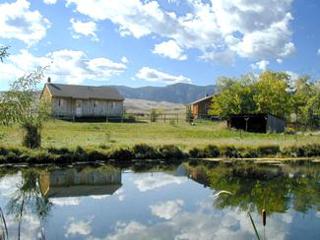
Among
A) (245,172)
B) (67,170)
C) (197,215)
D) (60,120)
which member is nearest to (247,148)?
(245,172)

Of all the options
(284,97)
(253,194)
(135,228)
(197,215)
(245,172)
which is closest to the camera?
(135,228)

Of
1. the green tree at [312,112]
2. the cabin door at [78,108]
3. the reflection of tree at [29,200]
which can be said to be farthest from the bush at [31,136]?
the green tree at [312,112]

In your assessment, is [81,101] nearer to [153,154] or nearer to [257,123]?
[257,123]

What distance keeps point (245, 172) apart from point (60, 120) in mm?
33002

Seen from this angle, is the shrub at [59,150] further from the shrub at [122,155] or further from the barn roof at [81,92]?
the barn roof at [81,92]

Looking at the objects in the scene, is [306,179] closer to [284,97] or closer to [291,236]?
[291,236]

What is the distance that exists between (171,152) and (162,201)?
13535 mm

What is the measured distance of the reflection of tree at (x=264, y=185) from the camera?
20391 mm

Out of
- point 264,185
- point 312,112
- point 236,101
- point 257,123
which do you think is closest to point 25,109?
point 264,185

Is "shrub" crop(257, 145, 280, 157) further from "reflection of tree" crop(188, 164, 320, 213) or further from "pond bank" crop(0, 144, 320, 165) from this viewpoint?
"reflection of tree" crop(188, 164, 320, 213)

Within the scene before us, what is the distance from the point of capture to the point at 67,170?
28.2 metres

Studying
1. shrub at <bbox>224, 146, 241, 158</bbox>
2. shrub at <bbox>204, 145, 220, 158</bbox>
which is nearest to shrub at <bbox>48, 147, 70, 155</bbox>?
shrub at <bbox>204, 145, 220, 158</bbox>

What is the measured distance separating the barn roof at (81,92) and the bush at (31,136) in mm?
30790

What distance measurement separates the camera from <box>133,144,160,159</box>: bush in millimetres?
34062
